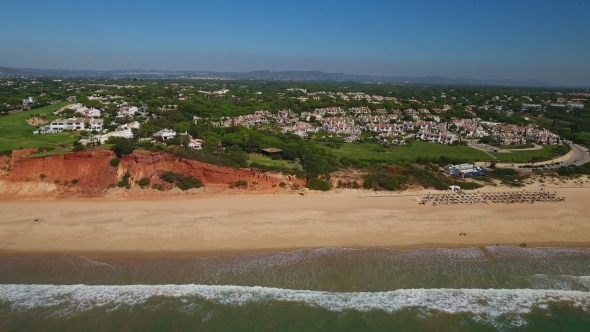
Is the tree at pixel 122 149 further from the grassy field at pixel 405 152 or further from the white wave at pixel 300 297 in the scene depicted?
the grassy field at pixel 405 152

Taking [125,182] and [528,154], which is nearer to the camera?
[125,182]

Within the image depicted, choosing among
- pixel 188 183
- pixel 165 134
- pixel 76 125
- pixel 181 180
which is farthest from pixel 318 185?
pixel 76 125

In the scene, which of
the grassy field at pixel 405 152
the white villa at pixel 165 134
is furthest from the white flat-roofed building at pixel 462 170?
the white villa at pixel 165 134

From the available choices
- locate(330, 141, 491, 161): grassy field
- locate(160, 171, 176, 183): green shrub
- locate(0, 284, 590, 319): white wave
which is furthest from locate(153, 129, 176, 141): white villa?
locate(0, 284, 590, 319): white wave

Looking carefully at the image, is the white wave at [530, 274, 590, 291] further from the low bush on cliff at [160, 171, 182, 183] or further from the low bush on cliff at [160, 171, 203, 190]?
the low bush on cliff at [160, 171, 182, 183]

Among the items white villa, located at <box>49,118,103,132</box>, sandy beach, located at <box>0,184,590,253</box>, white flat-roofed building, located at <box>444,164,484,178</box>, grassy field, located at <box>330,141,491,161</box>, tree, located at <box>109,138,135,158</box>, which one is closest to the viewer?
sandy beach, located at <box>0,184,590,253</box>

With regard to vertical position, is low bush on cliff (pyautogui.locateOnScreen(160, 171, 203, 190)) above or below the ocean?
above

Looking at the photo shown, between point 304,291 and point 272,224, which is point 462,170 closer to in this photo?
point 272,224
